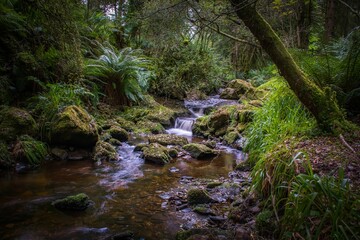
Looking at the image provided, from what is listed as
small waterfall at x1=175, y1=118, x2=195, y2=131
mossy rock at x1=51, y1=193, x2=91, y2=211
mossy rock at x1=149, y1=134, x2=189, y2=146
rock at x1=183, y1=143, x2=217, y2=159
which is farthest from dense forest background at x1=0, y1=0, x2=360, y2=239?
mossy rock at x1=51, y1=193, x2=91, y2=211

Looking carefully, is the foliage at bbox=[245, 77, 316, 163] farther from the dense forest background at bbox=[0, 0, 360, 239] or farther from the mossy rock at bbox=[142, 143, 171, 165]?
the mossy rock at bbox=[142, 143, 171, 165]

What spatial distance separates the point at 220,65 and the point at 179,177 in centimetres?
1088

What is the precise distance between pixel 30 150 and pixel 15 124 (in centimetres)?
63

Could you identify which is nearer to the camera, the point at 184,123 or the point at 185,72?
the point at 184,123

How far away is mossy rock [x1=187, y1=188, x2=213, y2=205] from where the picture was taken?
350 centimetres

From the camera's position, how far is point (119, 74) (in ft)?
27.9

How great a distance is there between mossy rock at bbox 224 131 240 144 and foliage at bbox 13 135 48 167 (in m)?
3.99

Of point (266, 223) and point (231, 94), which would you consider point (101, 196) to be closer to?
point (266, 223)

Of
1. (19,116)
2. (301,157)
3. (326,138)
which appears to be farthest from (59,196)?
(326,138)

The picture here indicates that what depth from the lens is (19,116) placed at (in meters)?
5.19

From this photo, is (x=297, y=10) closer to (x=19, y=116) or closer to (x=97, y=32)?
(x=97, y=32)

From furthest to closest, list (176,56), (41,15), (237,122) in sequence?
(176,56)
(237,122)
(41,15)

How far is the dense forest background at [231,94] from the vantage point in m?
2.42

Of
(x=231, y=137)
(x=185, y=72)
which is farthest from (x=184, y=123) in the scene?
(x=185, y=72)
